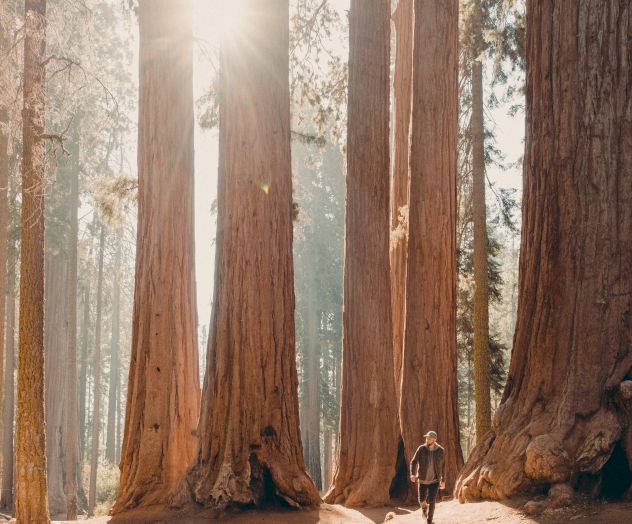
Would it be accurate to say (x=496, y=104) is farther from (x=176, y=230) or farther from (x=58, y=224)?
(x=58, y=224)

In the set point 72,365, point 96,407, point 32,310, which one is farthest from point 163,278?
point 96,407

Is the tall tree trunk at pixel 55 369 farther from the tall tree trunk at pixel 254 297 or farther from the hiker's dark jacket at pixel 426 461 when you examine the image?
the hiker's dark jacket at pixel 426 461

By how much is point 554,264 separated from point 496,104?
36.5 ft

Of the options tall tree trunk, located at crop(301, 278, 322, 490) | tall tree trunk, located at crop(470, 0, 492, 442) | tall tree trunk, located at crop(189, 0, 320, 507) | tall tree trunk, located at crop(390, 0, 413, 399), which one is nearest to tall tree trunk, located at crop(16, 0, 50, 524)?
tall tree trunk, located at crop(189, 0, 320, 507)

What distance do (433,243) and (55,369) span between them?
733 inches

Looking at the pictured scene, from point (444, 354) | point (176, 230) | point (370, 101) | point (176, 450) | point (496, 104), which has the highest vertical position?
point (496, 104)

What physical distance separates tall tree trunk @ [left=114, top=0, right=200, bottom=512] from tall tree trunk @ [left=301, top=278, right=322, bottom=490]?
2245 centimetres

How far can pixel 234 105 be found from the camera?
10.2 meters

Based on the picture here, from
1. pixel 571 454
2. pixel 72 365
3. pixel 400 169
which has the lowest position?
pixel 571 454

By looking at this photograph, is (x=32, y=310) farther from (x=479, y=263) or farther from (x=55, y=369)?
(x=55, y=369)

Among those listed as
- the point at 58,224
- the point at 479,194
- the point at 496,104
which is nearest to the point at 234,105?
the point at 479,194

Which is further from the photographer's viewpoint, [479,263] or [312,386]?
[312,386]

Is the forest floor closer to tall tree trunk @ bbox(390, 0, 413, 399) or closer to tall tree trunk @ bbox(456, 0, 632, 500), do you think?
tall tree trunk @ bbox(456, 0, 632, 500)

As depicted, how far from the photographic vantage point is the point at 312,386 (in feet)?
126
